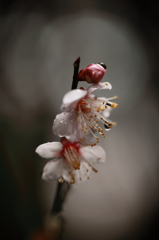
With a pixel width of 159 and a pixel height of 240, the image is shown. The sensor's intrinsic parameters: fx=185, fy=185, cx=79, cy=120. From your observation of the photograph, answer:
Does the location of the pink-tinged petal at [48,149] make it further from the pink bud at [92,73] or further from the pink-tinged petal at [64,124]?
the pink bud at [92,73]

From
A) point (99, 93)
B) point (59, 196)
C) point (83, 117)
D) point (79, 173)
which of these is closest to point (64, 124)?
point (83, 117)

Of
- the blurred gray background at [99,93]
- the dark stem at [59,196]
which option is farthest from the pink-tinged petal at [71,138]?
the blurred gray background at [99,93]

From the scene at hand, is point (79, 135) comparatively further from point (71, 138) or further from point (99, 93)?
point (99, 93)

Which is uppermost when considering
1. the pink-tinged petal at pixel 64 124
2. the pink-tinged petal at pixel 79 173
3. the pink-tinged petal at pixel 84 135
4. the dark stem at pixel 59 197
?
the pink-tinged petal at pixel 64 124

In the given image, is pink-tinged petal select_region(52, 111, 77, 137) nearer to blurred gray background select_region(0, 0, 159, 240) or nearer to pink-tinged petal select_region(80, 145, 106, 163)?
pink-tinged petal select_region(80, 145, 106, 163)

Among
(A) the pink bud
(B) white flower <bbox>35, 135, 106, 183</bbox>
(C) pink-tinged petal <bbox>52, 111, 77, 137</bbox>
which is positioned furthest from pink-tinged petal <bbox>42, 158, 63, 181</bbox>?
(A) the pink bud

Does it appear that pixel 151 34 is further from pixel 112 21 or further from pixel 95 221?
pixel 95 221
